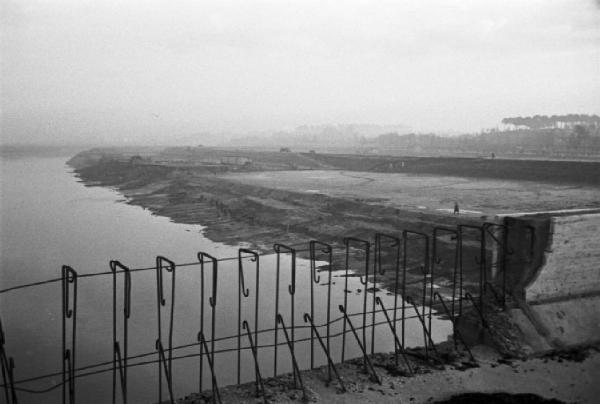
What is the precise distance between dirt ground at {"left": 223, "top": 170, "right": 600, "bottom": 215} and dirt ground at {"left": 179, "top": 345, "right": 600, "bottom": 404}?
13135 mm

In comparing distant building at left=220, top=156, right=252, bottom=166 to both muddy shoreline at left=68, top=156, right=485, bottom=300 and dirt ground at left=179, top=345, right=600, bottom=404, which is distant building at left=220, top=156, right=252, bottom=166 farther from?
dirt ground at left=179, top=345, right=600, bottom=404

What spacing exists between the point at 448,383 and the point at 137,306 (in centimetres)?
798

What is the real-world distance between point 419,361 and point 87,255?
14.7m

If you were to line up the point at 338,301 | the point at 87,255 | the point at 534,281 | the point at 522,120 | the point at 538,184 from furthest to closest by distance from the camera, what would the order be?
the point at 522,120
the point at 538,184
the point at 87,255
the point at 338,301
the point at 534,281

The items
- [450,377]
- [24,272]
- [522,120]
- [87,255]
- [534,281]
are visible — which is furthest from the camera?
[522,120]

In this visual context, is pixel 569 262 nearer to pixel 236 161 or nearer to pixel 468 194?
pixel 468 194

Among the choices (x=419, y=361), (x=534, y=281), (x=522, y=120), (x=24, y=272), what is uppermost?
(x=522, y=120)

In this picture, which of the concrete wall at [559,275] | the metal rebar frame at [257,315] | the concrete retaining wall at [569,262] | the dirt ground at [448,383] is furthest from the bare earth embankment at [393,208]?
the concrete retaining wall at [569,262]

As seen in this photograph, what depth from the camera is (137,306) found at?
39.1 feet

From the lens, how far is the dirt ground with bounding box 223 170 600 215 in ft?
70.1

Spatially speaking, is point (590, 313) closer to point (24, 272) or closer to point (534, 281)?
point (534, 281)

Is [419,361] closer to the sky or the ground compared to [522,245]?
closer to the ground

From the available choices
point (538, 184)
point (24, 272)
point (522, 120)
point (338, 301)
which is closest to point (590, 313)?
point (338, 301)

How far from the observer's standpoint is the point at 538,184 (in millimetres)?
31266
